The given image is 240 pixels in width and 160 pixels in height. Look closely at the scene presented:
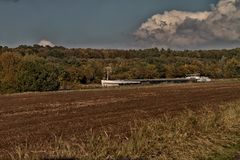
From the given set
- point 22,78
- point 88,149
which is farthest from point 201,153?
point 22,78

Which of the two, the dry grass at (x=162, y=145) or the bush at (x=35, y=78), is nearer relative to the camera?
the dry grass at (x=162, y=145)

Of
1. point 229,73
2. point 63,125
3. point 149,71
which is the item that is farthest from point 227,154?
point 229,73

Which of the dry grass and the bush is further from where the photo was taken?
the bush

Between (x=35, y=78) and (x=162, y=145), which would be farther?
(x=35, y=78)

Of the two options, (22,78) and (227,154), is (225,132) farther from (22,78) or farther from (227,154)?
(22,78)

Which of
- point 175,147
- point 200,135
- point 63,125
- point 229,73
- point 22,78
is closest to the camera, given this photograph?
point 175,147

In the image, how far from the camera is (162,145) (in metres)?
14.3

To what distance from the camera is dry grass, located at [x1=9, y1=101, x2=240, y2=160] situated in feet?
40.9

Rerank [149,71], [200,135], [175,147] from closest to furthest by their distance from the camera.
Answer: [175,147] → [200,135] → [149,71]

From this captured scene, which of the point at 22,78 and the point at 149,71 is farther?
the point at 149,71

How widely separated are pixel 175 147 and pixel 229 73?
178336 millimetres

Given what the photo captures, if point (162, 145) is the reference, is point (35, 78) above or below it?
below

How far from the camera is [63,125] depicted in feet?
89.7

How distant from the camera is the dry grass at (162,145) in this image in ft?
40.9
